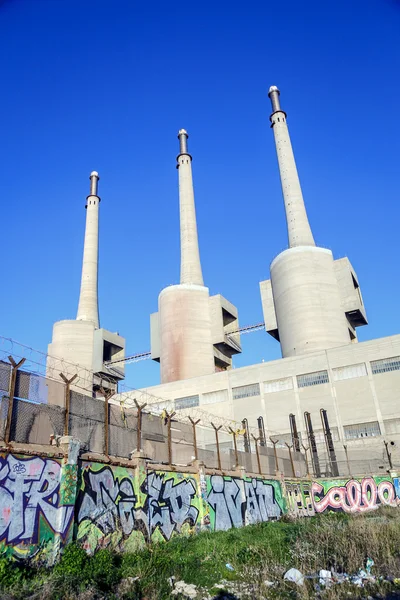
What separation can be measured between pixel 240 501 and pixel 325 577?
13.2 metres

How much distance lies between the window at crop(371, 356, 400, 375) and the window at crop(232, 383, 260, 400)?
1387 cm

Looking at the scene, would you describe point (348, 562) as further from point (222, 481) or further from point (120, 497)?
point (222, 481)

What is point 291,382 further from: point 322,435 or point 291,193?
point 291,193

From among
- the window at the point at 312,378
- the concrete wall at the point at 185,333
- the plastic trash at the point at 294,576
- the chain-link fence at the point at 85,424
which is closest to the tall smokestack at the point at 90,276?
the concrete wall at the point at 185,333

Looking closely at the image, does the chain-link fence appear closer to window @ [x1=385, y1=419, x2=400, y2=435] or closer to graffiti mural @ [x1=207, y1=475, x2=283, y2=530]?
graffiti mural @ [x1=207, y1=475, x2=283, y2=530]

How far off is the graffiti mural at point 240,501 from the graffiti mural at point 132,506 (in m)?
1.39

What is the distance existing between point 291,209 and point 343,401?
92.4ft

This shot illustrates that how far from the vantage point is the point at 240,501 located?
71.9 ft

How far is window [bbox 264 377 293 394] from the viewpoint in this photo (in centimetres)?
5100

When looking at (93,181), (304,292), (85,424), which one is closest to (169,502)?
(85,424)

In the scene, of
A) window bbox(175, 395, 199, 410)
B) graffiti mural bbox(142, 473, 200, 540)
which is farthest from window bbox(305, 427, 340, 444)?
graffiti mural bbox(142, 473, 200, 540)

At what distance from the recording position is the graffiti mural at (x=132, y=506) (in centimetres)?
1304

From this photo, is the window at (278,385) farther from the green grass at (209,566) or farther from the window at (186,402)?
the green grass at (209,566)

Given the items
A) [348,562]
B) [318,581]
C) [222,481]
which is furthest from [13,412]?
[222,481]
